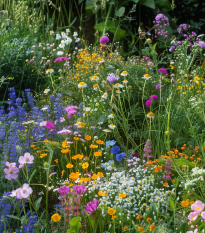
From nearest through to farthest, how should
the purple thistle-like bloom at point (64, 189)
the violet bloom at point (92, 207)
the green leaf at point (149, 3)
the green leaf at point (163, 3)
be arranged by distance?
the violet bloom at point (92, 207) < the purple thistle-like bloom at point (64, 189) < the green leaf at point (149, 3) < the green leaf at point (163, 3)

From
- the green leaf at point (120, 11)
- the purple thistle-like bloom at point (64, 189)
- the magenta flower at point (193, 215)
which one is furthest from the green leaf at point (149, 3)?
the magenta flower at point (193, 215)

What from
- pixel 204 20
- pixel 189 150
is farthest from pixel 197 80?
pixel 204 20

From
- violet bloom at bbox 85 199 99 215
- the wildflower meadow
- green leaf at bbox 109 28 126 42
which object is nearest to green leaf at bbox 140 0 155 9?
green leaf at bbox 109 28 126 42

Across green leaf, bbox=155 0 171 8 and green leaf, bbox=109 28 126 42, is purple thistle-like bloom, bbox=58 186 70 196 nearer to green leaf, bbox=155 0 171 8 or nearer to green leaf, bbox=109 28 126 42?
green leaf, bbox=109 28 126 42

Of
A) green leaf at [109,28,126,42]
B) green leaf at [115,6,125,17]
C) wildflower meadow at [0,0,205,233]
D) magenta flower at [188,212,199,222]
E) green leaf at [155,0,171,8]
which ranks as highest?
green leaf at [155,0,171,8]

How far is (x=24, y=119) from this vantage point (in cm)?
229

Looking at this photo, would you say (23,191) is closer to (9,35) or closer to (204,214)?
(204,214)

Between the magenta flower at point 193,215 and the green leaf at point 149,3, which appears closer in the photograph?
the magenta flower at point 193,215

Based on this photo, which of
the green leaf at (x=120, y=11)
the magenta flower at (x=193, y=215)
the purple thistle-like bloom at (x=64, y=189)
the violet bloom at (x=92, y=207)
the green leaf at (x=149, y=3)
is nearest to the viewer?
the magenta flower at (x=193, y=215)

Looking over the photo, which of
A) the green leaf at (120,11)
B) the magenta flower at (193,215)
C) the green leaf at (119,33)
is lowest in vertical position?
the magenta flower at (193,215)

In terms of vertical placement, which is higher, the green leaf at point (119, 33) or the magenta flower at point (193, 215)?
the green leaf at point (119, 33)

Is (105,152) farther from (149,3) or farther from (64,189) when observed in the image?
(149,3)

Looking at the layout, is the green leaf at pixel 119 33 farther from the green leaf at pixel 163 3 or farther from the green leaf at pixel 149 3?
the green leaf at pixel 163 3

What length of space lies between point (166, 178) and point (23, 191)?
0.82 metres
